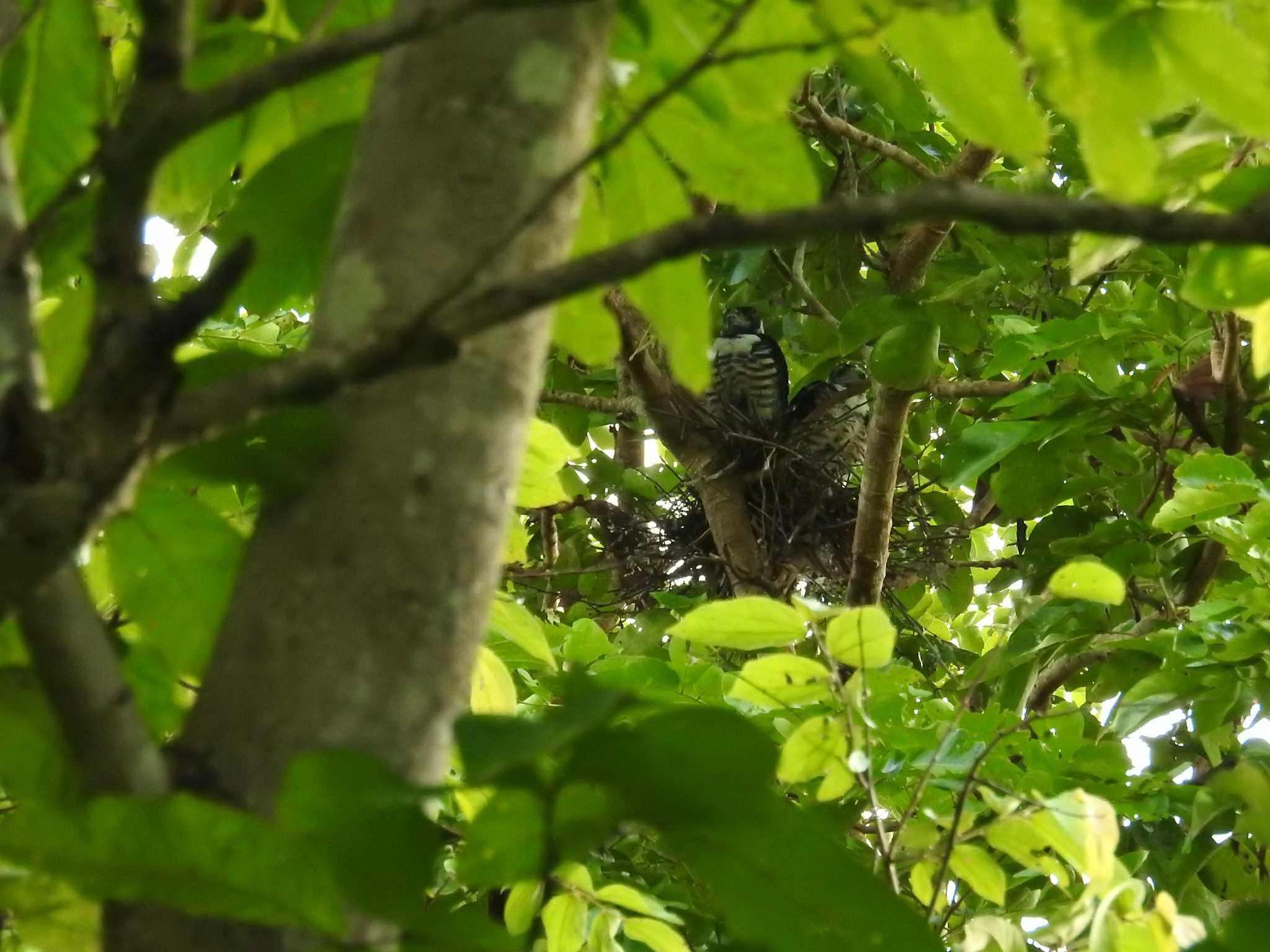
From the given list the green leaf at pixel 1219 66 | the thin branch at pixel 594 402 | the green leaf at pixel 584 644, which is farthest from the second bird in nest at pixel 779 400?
the green leaf at pixel 1219 66

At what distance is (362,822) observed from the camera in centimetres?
30

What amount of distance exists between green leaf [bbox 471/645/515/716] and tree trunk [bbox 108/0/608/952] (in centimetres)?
36

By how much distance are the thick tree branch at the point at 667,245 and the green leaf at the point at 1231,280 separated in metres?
0.31

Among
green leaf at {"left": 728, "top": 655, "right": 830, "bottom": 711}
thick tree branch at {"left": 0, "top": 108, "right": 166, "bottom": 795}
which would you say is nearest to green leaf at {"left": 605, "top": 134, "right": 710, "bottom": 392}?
thick tree branch at {"left": 0, "top": 108, "right": 166, "bottom": 795}

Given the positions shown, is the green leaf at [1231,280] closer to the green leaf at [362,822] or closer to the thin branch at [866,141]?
the green leaf at [362,822]

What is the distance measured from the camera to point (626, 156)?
527 millimetres

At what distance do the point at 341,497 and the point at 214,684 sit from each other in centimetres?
6

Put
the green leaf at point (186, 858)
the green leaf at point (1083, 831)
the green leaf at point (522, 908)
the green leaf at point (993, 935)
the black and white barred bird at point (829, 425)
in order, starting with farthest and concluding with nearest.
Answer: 1. the black and white barred bird at point (829, 425)
2. the green leaf at point (522, 908)
3. the green leaf at point (993, 935)
4. the green leaf at point (1083, 831)
5. the green leaf at point (186, 858)

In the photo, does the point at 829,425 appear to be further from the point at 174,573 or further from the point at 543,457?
the point at 174,573

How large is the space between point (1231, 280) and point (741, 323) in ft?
8.92

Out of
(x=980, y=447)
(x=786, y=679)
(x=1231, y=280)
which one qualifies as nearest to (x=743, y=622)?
(x=786, y=679)

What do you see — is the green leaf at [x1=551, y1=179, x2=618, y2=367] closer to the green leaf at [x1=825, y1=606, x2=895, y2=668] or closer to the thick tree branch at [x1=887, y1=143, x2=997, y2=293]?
the green leaf at [x1=825, y1=606, x2=895, y2=668]

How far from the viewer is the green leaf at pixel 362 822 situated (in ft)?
0.97

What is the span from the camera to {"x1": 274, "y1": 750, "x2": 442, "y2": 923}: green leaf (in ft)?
0.97
